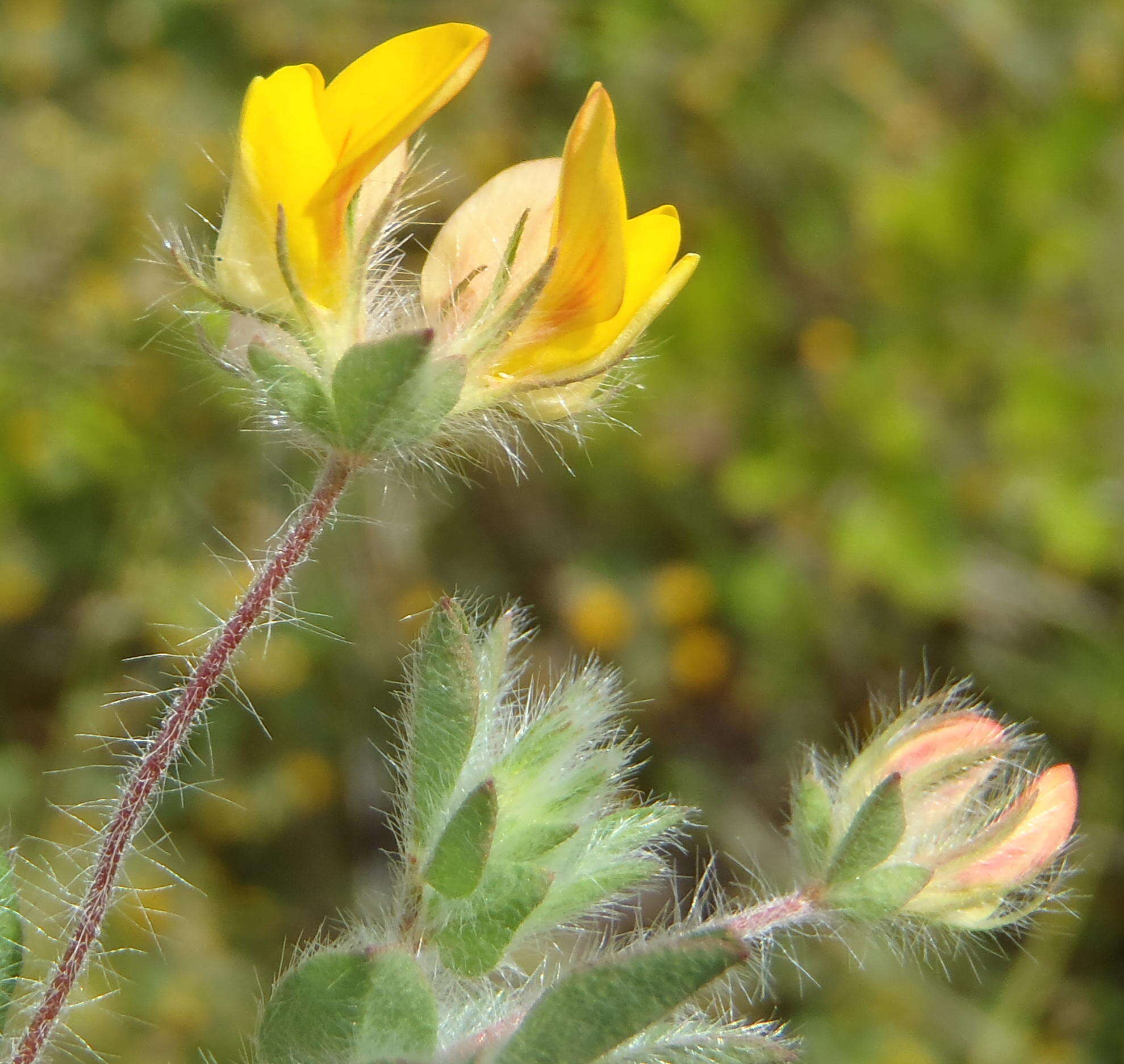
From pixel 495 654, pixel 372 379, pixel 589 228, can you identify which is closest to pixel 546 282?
pixel 589 228

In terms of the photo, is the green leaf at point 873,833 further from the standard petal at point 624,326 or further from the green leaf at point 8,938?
the green leaf at point 8,938

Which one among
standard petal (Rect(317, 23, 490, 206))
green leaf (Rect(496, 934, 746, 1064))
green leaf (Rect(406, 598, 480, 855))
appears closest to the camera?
green leaf (Rect(496, 934, 746, 1064))

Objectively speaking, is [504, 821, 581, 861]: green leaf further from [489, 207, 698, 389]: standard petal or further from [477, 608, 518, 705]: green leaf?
[489, 207, 698, 389]: standard petal

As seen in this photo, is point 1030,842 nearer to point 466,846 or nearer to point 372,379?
point 466,846

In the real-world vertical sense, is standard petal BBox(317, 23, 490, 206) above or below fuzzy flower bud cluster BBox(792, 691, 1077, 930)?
above

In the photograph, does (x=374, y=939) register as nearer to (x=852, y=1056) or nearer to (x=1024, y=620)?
(x=852, y=1056)

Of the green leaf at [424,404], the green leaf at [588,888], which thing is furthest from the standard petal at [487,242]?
the green leaf at [588,888]

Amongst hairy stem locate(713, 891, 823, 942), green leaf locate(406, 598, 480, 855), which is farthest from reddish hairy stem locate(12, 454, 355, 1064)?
hairy stem locate(713, 891, 823, 942)
